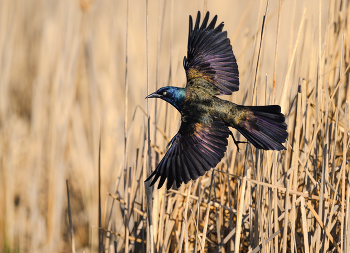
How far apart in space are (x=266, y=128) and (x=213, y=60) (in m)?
0.49

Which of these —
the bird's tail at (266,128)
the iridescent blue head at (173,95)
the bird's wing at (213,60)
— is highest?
the bird's wing at (213,60)

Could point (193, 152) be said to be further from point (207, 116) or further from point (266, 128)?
point (266, 128)

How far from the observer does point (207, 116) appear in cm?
163

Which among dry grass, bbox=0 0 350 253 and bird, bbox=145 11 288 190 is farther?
dry grass, bbox=0 0 350 253

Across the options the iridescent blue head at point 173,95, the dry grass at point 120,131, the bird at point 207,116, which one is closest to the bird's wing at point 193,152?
the bird at point 207,116

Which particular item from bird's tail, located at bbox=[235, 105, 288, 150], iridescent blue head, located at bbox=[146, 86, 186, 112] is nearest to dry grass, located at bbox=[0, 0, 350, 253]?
bird's tail, located at bbox=[235, 105, 288, 150]

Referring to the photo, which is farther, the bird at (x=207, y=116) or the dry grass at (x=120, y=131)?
the dry grass at (x=120, y=131)

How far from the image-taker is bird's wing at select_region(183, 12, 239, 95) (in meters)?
1.85

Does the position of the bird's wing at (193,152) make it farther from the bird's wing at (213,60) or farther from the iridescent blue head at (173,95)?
the bird's wing at (213,60)

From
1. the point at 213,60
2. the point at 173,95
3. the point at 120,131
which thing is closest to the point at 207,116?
the point at 173,95

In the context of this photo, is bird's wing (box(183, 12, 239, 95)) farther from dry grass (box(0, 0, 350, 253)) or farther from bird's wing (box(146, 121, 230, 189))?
bird's wing (box(146, 121, 230, 189))

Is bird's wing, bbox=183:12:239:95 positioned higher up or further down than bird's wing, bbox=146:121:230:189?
higher up

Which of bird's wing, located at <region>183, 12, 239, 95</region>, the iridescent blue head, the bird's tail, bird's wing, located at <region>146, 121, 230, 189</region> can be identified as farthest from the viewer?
bird's wing, located at <region>183, 12, 239, 95</region>

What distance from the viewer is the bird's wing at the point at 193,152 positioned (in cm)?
136
